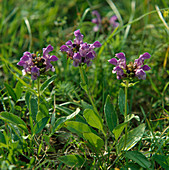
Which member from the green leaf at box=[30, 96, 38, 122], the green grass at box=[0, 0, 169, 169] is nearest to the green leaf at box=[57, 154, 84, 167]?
the green grass at box=[0, 0, 169, 169]

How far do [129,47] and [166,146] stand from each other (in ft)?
5.55

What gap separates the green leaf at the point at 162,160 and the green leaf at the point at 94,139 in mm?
387

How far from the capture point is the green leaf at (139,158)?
65.2 inches

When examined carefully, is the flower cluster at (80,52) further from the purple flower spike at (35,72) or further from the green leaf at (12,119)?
the green leaf at (12,119)

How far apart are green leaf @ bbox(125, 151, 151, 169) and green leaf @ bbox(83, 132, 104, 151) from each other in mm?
202

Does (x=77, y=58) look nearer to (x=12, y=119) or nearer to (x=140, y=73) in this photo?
(x=140, y=73)

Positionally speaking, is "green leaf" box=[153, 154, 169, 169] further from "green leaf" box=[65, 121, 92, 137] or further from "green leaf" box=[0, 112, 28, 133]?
"green leaf" box=[0, 112, 28, 133]

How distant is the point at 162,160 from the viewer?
5.55ft

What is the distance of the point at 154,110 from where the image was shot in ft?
7.77

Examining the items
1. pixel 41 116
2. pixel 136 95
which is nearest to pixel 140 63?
pixel 41 116

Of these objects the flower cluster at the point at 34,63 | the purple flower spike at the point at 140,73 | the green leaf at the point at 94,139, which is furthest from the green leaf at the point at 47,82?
the purple flower spike at the point at 140,73

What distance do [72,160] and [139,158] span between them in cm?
46

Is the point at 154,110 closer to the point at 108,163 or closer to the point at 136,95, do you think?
the point at 136,95

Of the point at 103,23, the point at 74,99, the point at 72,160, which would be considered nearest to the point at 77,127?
the point at 72,160
